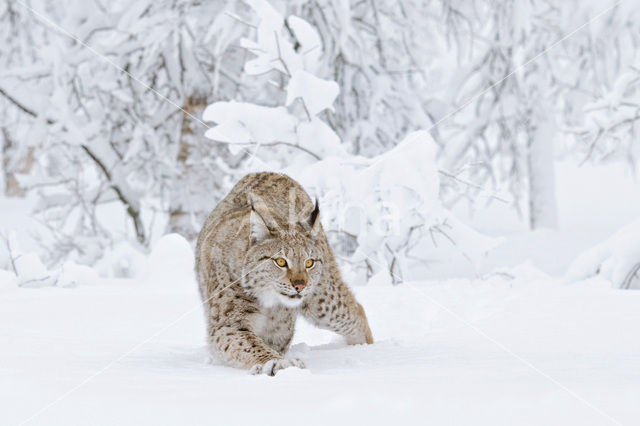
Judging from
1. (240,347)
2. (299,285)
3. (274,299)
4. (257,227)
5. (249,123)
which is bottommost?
(240,347)

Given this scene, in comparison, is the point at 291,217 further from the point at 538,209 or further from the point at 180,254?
the point at 538,209

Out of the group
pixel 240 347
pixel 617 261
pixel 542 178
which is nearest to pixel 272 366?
pixel 240 347

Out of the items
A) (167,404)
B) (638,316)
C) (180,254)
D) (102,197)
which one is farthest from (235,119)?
(102,197)

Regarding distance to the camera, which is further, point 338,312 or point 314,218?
point 338,312

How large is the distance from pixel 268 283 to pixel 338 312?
23.3 inches

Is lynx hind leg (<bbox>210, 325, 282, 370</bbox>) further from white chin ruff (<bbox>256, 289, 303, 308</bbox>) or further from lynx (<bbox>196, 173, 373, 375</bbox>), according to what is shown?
white chin ruff (<bbox>256, 289, 303, 308</bbox>)

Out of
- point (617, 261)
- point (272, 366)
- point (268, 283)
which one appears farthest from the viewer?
point (617, 261)

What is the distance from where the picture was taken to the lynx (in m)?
3.06

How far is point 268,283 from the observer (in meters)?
3.14

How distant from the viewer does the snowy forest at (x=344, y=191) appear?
2.41 m

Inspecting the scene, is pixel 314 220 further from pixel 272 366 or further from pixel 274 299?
pixel 272 366

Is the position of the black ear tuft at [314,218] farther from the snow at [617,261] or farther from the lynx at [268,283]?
the snow at [617,261]

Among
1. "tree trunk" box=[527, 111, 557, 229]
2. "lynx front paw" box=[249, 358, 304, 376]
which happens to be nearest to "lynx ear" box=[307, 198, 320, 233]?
"lynx front paw" box=[249, 358, 304, 376]

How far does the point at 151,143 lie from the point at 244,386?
6.12 metres
